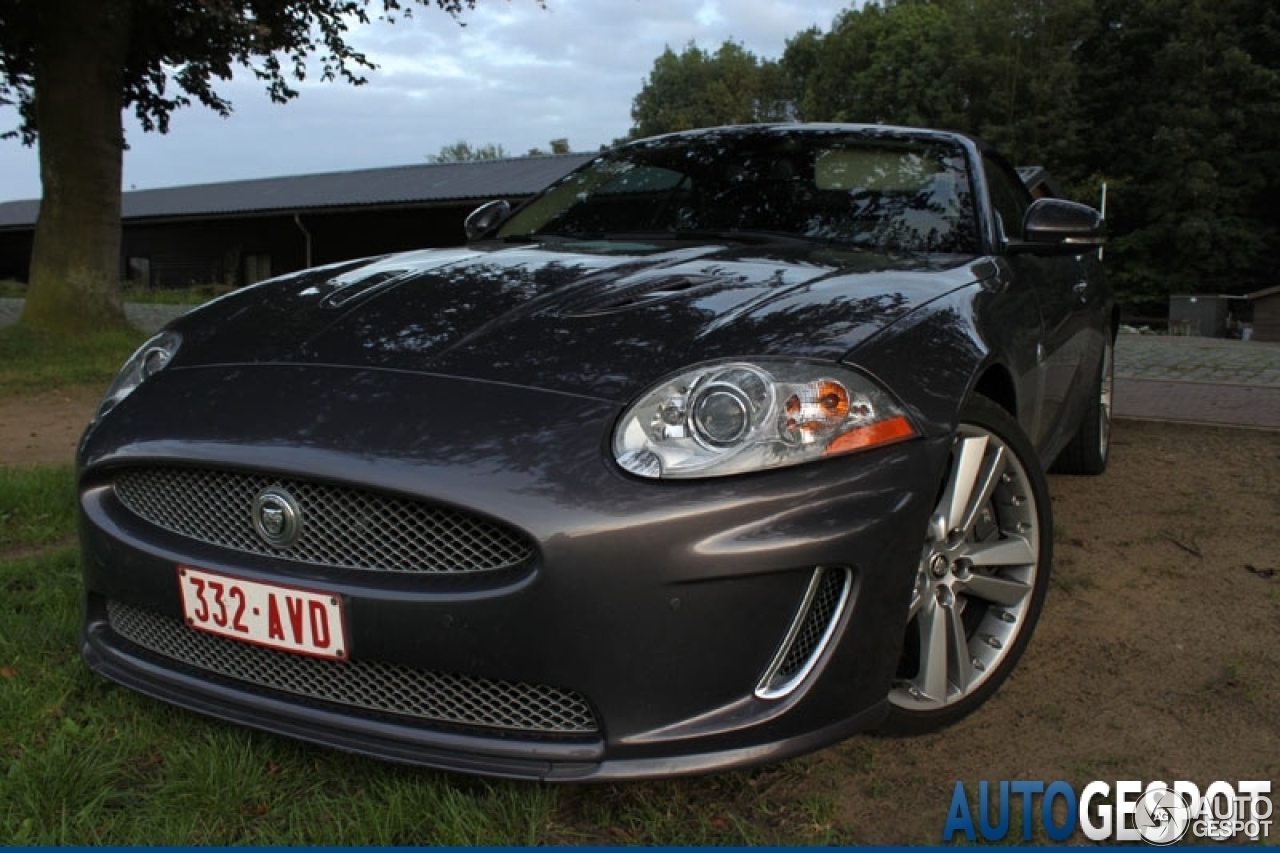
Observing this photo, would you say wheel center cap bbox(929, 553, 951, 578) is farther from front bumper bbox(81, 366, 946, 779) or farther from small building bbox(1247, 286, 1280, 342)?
small building bbox(1247, 286, 1280, 342)

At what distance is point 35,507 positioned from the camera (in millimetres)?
3809

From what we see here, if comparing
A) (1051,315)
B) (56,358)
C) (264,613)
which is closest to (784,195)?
(1051,315)

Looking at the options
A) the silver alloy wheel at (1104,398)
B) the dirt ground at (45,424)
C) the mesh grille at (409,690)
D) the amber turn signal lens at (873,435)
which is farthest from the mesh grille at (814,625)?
the dirt ground at (45,424)

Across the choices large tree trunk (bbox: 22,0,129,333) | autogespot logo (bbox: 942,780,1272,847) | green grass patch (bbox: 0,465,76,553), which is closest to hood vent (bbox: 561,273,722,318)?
autogespot logo (bbox: 942,780,1272,847)

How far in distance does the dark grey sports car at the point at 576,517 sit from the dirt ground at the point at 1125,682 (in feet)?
0.41

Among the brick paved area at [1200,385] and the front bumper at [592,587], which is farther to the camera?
the brick paved area at [1200,385]

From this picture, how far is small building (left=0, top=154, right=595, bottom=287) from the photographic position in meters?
25.7

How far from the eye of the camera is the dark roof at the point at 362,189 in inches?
1000

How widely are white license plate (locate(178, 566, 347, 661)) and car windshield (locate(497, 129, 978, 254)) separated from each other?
166 centimetres

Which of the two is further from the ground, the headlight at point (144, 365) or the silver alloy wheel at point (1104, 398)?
the headlight at point (144, 365)

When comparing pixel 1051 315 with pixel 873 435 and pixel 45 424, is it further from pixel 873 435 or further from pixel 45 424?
pixel 45 424

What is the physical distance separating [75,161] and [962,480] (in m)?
10.7

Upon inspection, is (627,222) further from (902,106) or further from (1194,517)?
(902,106)

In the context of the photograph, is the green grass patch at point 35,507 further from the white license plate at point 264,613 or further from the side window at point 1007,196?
the side window at point 1007,196
